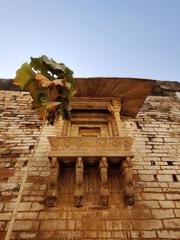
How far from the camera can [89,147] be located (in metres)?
4.66

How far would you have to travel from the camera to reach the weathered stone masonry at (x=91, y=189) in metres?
3.82

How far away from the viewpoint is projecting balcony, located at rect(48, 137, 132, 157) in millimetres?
4512

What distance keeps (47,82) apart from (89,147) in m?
1.47

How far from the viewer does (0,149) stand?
536cm

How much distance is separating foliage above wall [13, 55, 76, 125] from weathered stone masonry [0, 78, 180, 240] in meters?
1.04

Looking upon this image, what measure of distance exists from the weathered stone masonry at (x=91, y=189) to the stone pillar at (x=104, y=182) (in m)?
0.02

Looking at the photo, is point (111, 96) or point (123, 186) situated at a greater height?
point (111, 96)

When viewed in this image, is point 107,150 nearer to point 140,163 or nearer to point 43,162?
point 140,163

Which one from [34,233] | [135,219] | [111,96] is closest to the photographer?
[34,233]

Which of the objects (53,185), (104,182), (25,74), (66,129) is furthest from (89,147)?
(25,74)

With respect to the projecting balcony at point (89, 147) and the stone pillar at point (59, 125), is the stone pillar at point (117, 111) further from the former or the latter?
the stone pillar at point (59, 125)

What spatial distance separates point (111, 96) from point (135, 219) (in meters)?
2.99

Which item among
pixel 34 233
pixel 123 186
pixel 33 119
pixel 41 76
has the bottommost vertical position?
pixel 34 233

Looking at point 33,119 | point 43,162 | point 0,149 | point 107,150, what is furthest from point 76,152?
point 33,119
